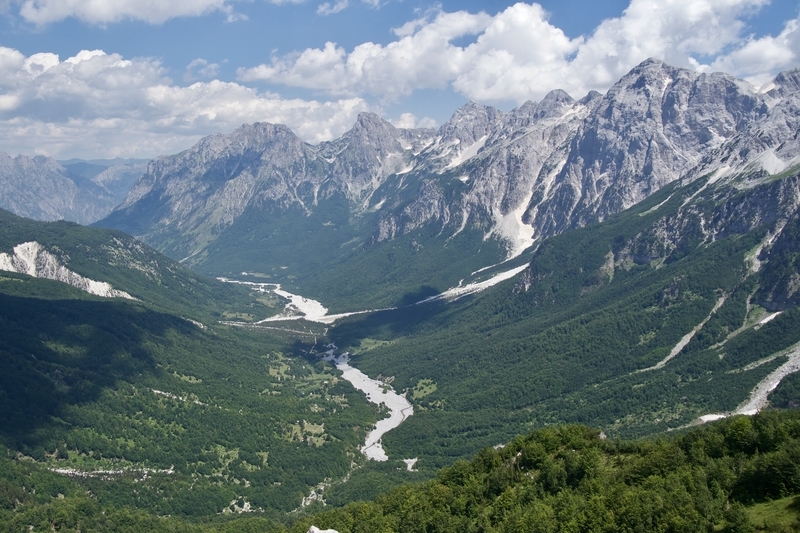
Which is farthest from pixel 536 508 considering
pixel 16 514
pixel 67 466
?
pixel 67 466

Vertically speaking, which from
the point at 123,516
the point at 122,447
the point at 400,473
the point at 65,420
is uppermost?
the point at 65,420

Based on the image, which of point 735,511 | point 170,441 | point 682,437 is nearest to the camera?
point 735,511

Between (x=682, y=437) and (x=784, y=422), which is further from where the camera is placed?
(x=682, y=437)

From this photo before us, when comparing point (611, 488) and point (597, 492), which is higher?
point (611, 488)

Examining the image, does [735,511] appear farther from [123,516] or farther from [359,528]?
[123,516]

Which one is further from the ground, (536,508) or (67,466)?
(67,466)

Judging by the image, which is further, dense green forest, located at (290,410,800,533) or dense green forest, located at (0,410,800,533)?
dense green forest, located at (0,410,800,533)

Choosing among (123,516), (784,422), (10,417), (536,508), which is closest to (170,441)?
(10,417)

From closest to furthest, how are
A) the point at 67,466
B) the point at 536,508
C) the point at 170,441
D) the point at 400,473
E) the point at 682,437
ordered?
the point at 536,508
the point at 682,437
the point at 67,466
the point at 400,473
the point at 170,441

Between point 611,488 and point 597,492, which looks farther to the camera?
point 597,492

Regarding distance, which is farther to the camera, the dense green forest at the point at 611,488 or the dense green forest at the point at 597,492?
the dense green forest at the point at 597,492
